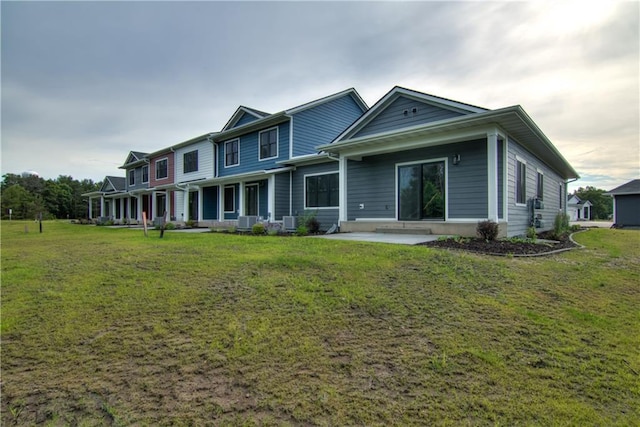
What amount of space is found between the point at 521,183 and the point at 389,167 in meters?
4.31

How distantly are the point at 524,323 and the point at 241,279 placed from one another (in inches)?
133

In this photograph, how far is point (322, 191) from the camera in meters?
14.2

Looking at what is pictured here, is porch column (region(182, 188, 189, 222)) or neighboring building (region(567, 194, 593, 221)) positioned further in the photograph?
neighboring building (region(567, 194, 593, 221))

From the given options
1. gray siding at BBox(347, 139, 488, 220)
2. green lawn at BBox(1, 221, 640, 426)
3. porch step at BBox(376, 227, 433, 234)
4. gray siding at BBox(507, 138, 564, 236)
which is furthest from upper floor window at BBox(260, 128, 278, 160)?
green lawn at BBox(1, 221, 640, 426)

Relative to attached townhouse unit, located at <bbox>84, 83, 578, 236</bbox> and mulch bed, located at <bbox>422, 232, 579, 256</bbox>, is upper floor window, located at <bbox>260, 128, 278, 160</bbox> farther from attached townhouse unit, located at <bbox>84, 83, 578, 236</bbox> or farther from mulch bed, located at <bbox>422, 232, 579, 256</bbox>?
mulch bed, located at <bbox>422, 232, 579, 256</bbox>

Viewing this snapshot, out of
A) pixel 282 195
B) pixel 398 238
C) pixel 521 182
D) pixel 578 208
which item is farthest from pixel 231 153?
pixel 578 208

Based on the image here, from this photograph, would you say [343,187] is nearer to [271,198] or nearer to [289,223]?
[289,223]

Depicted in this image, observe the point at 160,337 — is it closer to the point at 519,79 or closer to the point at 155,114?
the point at 519,79

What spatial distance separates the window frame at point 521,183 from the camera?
10.1 metres

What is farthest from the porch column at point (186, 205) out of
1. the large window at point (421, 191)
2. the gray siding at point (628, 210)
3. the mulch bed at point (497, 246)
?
the gray siding at point (628, 210)

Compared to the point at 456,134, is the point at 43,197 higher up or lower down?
higher up

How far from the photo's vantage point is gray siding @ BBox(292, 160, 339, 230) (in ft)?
45.1

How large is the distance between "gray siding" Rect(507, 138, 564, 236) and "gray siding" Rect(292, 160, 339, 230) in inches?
251

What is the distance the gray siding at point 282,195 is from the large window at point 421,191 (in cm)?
610
